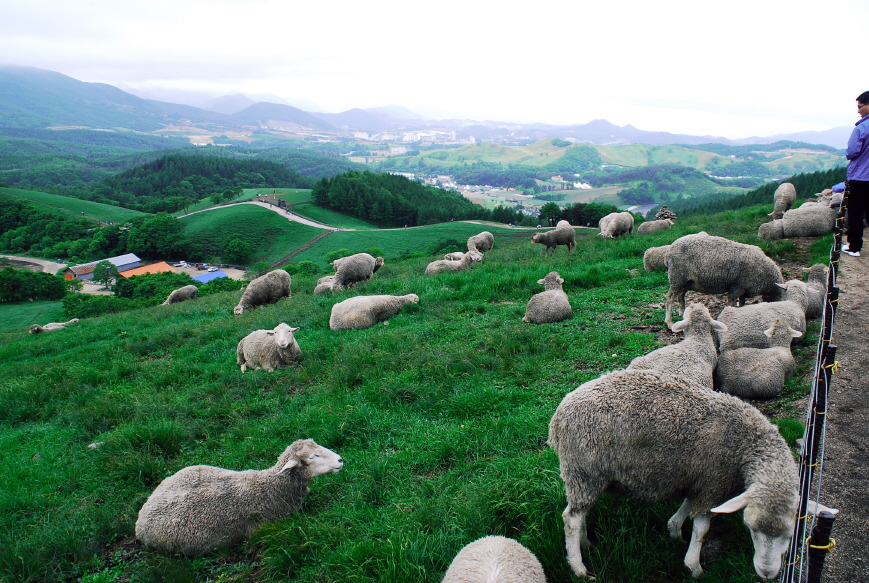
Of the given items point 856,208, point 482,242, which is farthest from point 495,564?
point 482,242

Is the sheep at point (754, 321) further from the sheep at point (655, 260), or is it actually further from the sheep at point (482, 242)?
the sheep at point (482, 242)

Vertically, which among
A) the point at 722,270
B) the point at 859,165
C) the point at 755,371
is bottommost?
the point at 755,371

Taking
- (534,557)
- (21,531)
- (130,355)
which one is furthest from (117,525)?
(130,355)

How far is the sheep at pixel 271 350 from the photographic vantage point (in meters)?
9.30

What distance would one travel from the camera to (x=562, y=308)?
923cm

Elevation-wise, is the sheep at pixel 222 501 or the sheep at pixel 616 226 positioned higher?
the sheep at pixel 616 226

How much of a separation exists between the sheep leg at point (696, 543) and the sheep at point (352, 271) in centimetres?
1364

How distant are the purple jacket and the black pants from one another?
17 cm

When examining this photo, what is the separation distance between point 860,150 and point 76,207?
149 meters

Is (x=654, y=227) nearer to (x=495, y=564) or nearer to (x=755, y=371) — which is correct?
(x=755, y=371)

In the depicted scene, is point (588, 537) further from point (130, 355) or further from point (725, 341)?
point (130, 355)

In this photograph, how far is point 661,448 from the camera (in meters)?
3.32

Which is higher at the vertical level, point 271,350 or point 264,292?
point 271,350

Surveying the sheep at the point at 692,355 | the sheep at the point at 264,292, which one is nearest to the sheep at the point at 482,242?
the sheep at the point at 264,292
